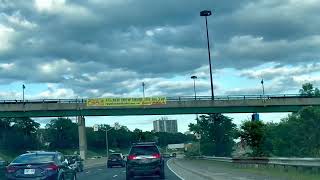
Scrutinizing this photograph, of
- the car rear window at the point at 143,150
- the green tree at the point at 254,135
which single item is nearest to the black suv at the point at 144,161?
the car rear window at the point at 143,150

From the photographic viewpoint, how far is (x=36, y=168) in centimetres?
1912

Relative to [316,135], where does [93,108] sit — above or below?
above

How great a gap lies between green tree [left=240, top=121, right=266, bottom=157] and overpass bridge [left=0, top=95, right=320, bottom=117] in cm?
3049

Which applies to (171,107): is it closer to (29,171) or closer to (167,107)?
(167,107)

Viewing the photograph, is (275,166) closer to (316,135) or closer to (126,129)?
(316,135)

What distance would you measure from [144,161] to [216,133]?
56552 mm

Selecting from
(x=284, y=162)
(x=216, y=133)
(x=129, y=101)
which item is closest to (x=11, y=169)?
(x=284, y=162)

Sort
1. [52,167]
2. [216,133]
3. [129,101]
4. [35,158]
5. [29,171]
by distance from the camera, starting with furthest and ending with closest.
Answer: [216,133] < [129,101] < [35,158] < [52,167] < [29,171]

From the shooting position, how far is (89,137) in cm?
15300

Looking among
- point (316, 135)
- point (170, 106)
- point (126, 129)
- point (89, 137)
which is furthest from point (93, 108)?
point (126, 129)

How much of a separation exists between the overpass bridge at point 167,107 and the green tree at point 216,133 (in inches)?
170

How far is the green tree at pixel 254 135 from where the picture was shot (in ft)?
152

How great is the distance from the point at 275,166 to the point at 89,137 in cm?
12202

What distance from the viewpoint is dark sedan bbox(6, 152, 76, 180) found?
1903 centimetres
